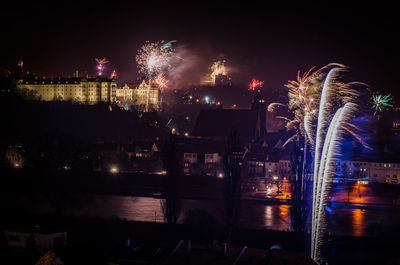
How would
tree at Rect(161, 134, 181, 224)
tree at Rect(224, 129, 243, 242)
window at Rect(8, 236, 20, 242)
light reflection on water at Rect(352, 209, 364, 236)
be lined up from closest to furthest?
window at Rect(8, 236, 20, 242) < tree at Rect(224, 129, 243, 242) < tree at Rect(161, 134, 181, 224) < light reflection on water at Rect(352, 209, 364, 236)

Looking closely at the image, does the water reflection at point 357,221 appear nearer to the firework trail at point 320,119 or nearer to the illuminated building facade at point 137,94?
the firework trail at point 320,119

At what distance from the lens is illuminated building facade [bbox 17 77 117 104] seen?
4066 cm

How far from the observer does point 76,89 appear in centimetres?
4119

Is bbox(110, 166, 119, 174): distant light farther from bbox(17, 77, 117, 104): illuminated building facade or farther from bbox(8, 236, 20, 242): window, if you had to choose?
bbox(17, 77, 117, 104): illuminated building facade

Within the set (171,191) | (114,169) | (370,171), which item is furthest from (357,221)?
(114,169)

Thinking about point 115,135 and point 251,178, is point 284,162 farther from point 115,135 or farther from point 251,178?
point 115,135

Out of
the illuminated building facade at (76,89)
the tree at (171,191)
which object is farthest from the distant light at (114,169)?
the illuminated building facade at (76,89)

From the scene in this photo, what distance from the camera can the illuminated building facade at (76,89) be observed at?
40656 millimetres

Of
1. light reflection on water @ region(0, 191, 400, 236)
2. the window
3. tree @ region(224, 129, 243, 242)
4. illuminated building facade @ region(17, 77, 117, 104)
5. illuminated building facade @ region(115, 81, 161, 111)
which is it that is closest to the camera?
the window

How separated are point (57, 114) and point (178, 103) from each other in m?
12.7

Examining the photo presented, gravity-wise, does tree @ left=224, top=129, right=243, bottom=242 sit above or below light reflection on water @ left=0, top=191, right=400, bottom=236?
above

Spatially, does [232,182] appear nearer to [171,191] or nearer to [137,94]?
[171,191]

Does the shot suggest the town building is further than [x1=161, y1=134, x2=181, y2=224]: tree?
Yes

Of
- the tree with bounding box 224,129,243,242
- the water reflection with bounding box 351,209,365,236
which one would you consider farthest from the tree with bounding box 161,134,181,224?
the water reflection with bounding box 351,209,365,236
